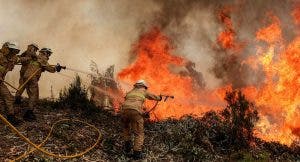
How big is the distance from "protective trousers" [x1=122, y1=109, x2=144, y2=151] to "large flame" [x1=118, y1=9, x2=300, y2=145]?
495 cm

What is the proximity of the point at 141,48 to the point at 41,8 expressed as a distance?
5.67 m

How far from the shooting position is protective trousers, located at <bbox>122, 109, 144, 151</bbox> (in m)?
11.0

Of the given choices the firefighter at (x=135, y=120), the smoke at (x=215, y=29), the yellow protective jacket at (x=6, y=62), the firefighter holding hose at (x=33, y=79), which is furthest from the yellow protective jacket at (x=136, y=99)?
the smoke at (x=215, y=29)

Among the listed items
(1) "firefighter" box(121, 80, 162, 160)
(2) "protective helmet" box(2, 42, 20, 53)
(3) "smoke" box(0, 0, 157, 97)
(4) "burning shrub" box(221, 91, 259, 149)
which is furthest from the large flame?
(2) "protective helmet" box(2, 42, 20, 53)

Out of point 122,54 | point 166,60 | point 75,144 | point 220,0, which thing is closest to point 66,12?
point 122,54

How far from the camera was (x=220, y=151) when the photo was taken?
40.9 feet

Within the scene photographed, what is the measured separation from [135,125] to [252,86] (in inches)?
483

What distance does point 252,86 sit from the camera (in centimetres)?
2219

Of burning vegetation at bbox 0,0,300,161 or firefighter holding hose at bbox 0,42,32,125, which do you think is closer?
firefighter holding hose at bbox 0,42,32,125

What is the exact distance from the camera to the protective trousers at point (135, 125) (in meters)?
11.0

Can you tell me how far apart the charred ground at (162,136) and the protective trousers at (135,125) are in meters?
0.43

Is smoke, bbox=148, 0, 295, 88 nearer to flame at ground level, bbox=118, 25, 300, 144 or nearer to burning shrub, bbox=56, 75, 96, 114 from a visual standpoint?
flame at ground level, bbox=118, 25, 300, 144

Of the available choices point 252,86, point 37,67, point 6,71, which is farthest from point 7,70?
point 252,86

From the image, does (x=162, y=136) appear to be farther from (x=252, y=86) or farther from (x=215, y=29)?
(x=215, y=29)
